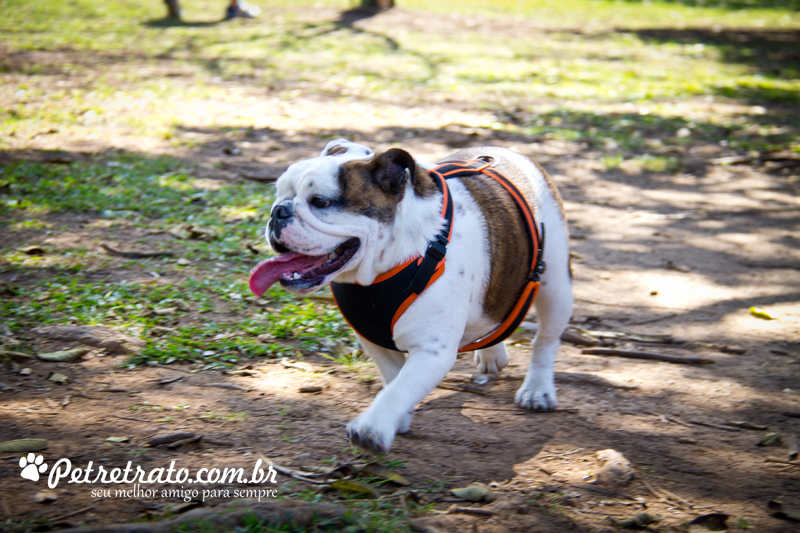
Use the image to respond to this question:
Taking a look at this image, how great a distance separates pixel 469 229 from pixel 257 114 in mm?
8360

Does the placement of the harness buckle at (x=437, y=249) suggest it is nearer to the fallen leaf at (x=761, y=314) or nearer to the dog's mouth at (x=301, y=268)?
the dog's mouth at (x=301, y=268)

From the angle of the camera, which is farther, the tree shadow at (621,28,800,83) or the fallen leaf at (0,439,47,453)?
the tree shadow at (621,28,800,83)

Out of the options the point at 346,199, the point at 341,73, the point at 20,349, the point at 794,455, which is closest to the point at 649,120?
the point at 341,73

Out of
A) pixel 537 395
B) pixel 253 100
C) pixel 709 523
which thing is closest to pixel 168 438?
pixel 537 395

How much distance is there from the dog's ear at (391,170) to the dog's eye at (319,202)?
282 millimetres

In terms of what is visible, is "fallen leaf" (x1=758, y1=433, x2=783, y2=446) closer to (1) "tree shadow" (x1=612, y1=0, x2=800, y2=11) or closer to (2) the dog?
(2) the dog

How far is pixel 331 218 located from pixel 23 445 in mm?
1927

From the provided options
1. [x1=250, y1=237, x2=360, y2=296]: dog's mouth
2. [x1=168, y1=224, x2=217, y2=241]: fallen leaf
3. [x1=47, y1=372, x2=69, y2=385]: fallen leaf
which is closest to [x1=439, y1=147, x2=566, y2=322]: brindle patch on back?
[x1=250, y1=237, x2=360, y2=296]: dog's mouth

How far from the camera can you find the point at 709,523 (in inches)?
119

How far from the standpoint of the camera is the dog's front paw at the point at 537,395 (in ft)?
13.7

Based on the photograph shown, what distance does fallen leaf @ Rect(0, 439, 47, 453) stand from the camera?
3248 millimetres

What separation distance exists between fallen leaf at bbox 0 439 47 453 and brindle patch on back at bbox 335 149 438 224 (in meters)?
1.94

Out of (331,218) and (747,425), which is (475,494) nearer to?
(331,218)

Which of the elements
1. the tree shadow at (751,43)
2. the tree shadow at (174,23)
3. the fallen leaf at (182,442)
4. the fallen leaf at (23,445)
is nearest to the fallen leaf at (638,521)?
the fallen leaf at (182,442)
